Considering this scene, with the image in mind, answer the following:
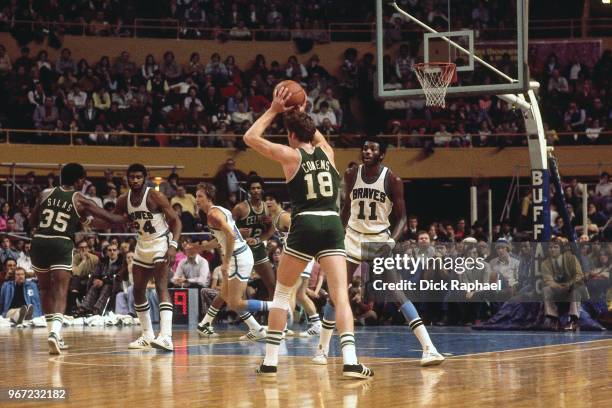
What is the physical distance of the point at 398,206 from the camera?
36.7 feet

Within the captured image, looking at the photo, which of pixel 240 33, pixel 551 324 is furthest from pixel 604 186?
pixel 240 33

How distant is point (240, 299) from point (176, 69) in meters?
16.8

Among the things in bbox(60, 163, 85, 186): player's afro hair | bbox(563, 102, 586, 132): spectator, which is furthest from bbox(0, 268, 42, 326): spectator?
bbox(563, 102, 586, 132): spectator

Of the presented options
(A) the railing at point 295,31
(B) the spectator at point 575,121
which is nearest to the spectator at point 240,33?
(A) the railing at point 295,31

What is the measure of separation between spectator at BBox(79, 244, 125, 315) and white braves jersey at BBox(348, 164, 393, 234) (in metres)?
10.6

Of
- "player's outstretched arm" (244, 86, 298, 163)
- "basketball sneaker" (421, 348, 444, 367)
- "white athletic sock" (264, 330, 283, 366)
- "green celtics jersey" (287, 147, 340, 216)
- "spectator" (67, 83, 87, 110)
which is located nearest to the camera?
"player's outstretched arm" (244, 86, 298, 163)

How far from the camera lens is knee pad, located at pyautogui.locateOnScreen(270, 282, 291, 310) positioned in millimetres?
9625

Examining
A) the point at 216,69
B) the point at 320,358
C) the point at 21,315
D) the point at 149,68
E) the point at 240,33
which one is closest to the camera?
the point at 320,358

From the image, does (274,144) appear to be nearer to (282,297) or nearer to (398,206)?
(282,297)

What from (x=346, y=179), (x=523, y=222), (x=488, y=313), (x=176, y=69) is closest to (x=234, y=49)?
(x=176, y=69)

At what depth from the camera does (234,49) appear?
106 feet

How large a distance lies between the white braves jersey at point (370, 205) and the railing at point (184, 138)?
16619 mm

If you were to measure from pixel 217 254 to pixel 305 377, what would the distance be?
43.0ft

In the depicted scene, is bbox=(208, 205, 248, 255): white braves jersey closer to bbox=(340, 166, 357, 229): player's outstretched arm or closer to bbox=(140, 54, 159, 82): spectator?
bbox=(340, 166, 357, 229): player's outstretched arm
